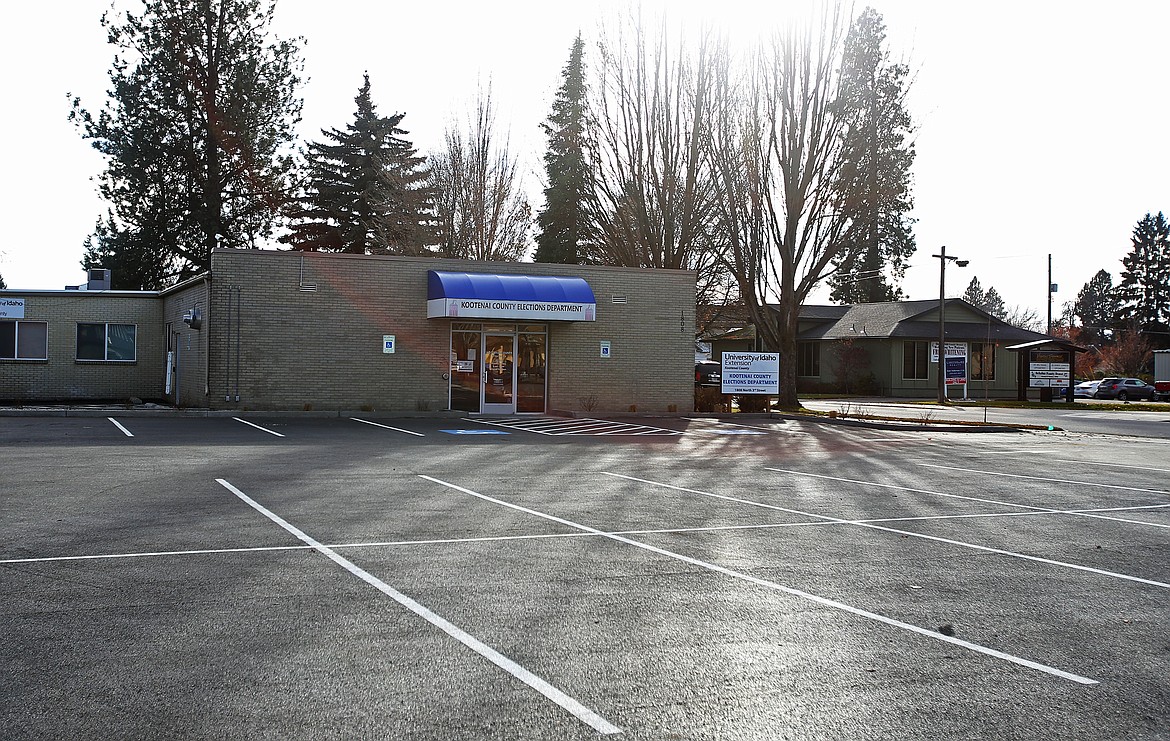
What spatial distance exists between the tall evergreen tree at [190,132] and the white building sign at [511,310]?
22.4m

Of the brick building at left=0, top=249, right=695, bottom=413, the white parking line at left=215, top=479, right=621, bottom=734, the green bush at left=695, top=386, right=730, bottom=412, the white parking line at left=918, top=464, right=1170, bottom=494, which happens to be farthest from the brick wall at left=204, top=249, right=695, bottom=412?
the white parking line at left=215, top=479, right=621, bottom=734

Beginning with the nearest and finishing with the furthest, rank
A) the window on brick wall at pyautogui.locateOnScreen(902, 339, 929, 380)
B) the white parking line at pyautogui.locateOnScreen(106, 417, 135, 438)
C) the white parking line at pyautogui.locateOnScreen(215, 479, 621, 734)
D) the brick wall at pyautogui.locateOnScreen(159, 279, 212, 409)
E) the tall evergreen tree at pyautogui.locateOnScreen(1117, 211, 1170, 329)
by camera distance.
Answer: the white parking line at pyautogui.locateOnScreen(215, 479, 621, 734), the white parking line at pyautogui.locateOnScreen(106, 417, 135, 438), the brick wall at pyautogui.locateOnScreen(159, 279, 212, 409), the window on brick wall at pyautogui.locateOnScreen(902, 339, 929, 380), the tall evergreen tree at pyautogui.locateOnScreen(1117, 211, 1170, 329)

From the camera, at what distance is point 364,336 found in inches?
1040

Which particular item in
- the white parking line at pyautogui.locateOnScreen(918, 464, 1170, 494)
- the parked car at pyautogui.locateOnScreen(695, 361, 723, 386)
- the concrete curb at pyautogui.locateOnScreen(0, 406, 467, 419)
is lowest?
the white parking line at pyautogui.locateOnScreen(918, 464, 1170, 494)

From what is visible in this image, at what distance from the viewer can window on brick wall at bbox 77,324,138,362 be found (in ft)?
108

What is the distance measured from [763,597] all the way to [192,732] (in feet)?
13.0

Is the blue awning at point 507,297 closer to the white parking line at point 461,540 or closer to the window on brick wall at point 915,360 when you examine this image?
the white parking line at point 461,540

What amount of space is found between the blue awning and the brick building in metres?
0.04

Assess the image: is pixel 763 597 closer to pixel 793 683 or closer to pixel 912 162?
pixel 793 683

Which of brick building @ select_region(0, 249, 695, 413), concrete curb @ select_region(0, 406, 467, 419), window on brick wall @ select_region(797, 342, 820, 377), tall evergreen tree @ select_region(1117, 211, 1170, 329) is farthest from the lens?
tall evergreen tree @ select_region(1117, 211, 1170, 329)

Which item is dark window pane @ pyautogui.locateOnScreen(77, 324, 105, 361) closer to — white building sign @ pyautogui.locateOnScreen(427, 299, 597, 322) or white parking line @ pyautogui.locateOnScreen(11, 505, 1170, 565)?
white building sign @ pyautogui.locateOnScreen(427, 299, 597, 322)

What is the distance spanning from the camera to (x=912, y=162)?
35.9 m

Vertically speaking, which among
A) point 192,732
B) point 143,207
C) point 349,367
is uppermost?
point 143,207

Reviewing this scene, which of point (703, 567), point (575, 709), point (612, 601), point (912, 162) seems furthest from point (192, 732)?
point (912, 162)
